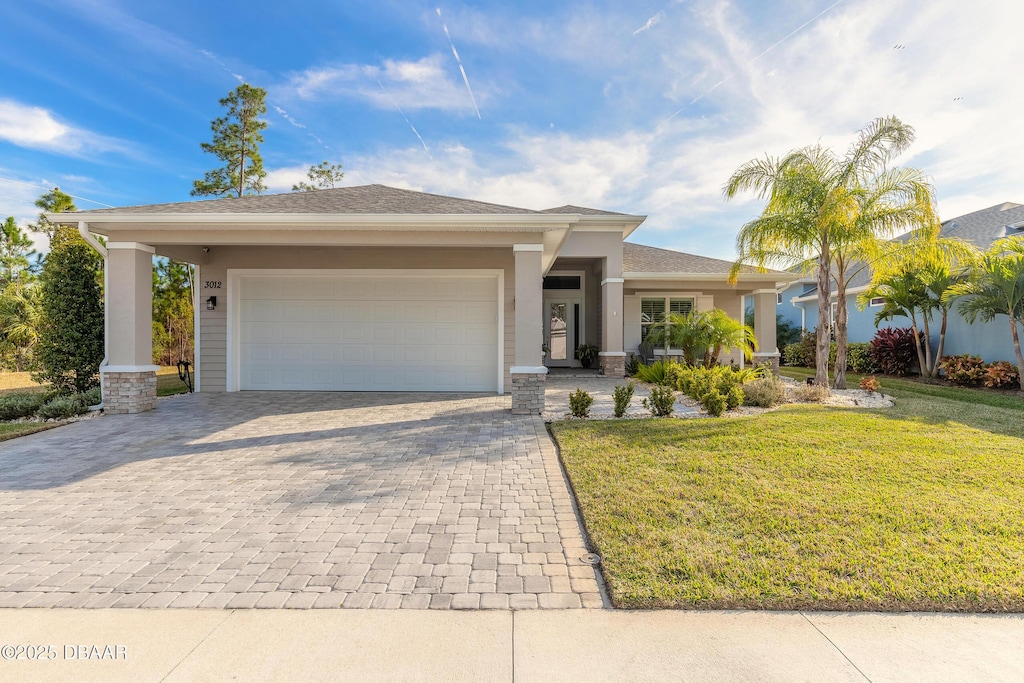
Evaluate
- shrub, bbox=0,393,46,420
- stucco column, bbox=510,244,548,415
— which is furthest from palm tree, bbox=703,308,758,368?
shrub, bbox=0,393,46,420

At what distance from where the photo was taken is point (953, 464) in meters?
4.95

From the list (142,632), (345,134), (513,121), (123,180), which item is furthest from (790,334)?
(123,180)

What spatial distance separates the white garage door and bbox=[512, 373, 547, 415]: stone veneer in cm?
254

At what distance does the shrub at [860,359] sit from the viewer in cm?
1516

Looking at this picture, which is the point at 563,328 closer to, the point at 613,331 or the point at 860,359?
the point at 613,331

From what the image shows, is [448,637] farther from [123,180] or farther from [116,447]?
[123,180]

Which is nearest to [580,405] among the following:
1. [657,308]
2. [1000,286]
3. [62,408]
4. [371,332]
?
[371,332]

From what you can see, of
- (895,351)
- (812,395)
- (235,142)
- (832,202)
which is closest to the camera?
(812,395)

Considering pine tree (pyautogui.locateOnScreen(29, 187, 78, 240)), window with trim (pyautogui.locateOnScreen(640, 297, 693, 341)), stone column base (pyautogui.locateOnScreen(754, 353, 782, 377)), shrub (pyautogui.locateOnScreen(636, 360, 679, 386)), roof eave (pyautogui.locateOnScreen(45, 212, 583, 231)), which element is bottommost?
shrub (pyautogui.locateOnScreen(636, 360, 679, 386))

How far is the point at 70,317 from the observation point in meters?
8.84

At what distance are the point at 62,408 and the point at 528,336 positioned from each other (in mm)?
7619

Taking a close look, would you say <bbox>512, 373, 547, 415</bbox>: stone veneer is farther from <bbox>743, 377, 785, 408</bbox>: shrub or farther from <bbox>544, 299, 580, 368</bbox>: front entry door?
<bbox>544, 299, 580, 368</bbox>: front entry door

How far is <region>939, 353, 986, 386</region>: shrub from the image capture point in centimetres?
1126

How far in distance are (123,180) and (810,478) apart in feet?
72.7
